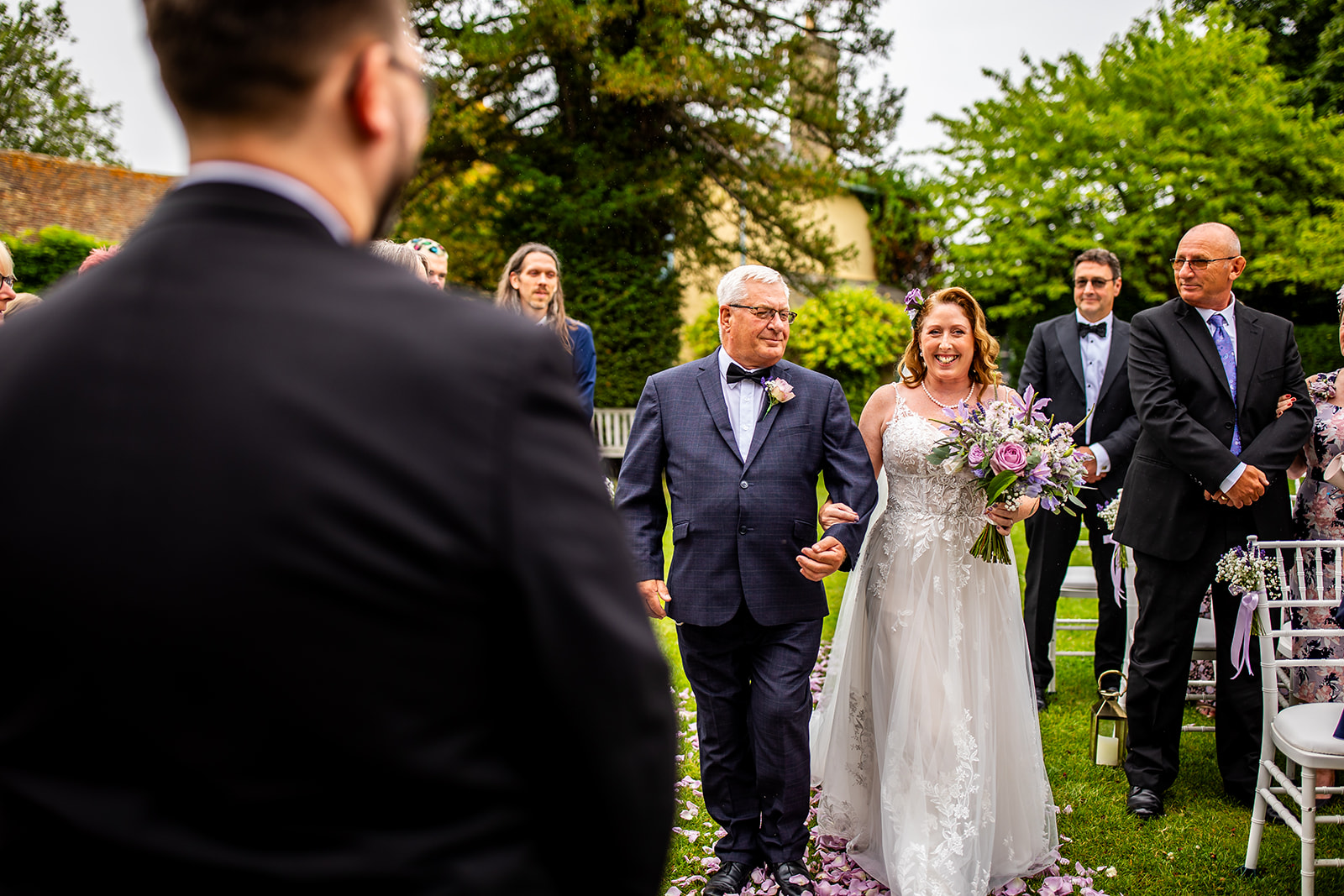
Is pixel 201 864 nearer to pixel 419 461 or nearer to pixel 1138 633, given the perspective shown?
pixel 419 461

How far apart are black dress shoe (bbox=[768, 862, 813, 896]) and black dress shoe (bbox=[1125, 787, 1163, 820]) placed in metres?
1.77

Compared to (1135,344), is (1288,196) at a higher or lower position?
higher

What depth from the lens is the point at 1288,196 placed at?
53.1 feet

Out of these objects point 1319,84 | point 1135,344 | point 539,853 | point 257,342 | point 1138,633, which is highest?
point 1319,84

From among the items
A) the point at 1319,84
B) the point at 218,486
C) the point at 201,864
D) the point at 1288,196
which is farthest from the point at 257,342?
the point at 1319,84

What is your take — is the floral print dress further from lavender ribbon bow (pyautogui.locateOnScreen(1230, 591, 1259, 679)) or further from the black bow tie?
the black bow tie

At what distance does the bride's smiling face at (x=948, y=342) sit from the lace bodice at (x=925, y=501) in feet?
0.91

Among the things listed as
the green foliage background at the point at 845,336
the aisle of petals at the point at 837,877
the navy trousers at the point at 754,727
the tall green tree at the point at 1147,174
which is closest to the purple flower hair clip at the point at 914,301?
the navy trousers at the point at 754,727

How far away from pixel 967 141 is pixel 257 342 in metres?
20.0

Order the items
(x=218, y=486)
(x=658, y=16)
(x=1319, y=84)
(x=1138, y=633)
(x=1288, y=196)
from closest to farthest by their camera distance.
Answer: (x=218, y=486)
(x=1138, y=633)
(x=658, y=16)
(x=1288, y=196)
(x=1319, y=84)

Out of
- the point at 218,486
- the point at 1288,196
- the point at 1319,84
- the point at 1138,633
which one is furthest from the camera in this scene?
the point at 1319,84

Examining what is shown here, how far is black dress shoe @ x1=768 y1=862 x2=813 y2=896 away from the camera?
12.6 ft

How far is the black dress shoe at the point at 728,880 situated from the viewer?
3.88 meters

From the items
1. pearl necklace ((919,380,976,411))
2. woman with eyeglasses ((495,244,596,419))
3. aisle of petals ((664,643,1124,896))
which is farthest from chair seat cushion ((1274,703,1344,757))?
woman with eyeglasses ((495,244,596,419))
